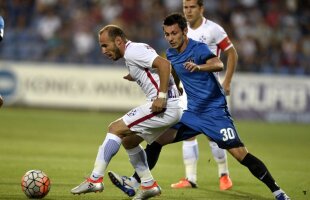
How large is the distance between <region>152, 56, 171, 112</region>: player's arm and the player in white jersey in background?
213 centimetres

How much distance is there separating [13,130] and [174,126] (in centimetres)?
832

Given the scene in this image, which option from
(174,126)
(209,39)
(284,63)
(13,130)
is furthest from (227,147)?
(284,63)

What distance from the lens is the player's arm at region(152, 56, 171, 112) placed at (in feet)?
24.9

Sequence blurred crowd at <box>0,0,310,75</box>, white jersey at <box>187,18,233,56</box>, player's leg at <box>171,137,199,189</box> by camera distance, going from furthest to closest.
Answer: blurred crowd at <box>0,0,310,75</box> → white jersey at <box>187,18,233,56</box> → player's leg at <box>171,137,199,189</box>

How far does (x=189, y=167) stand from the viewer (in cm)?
966

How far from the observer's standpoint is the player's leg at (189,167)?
31.2ft

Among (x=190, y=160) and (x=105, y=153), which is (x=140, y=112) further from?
(x=190, y=160)

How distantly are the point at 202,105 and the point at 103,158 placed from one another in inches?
53.1

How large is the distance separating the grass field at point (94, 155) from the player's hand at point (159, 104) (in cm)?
128

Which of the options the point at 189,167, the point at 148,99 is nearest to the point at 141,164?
the point at 148,99

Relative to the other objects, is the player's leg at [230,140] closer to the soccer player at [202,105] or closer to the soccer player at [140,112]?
the soccer player at [202,105]

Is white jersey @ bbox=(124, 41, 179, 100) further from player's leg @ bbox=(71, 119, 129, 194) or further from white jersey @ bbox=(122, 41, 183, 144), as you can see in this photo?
player's leg @ bbox=(71, 119, 129, 194)

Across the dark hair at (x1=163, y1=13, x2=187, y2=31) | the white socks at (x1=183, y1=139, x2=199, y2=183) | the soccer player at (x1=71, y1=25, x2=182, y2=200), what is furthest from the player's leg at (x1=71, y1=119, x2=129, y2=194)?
the white socks at (x1=183, y1=139, x2=199, y2=183)

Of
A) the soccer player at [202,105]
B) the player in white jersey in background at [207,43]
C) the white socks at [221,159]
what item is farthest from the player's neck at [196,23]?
the white socks at [221,159]
